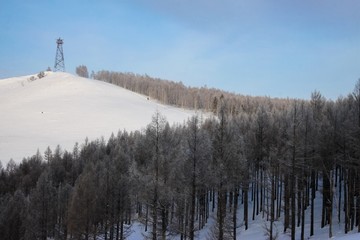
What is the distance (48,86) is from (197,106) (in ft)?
259

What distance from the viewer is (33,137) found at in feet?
405

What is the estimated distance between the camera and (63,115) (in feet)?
497

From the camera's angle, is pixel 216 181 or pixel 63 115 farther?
pixel 63 115

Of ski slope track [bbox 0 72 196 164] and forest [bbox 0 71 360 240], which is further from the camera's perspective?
ski slope track [bbox 0 72 196 164]

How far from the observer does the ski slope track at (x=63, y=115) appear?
389ft

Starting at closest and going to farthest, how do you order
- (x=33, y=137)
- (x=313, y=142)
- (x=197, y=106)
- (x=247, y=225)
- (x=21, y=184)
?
(x=313, y=142)
(x=247, y=225)
(x=21, y=184)
(x=33, y=137)
(x=197, y=106)

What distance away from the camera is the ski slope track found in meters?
119

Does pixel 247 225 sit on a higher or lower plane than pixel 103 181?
lower

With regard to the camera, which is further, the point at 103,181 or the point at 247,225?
the point at 247,225

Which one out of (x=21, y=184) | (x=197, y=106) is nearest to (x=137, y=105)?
(x=197, y=106)

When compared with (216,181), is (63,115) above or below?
above

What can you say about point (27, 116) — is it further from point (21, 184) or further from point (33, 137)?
point (21, 184)

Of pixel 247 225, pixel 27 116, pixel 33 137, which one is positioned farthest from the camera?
pixel 27 116

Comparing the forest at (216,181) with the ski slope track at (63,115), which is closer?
the forest at (216,181)
